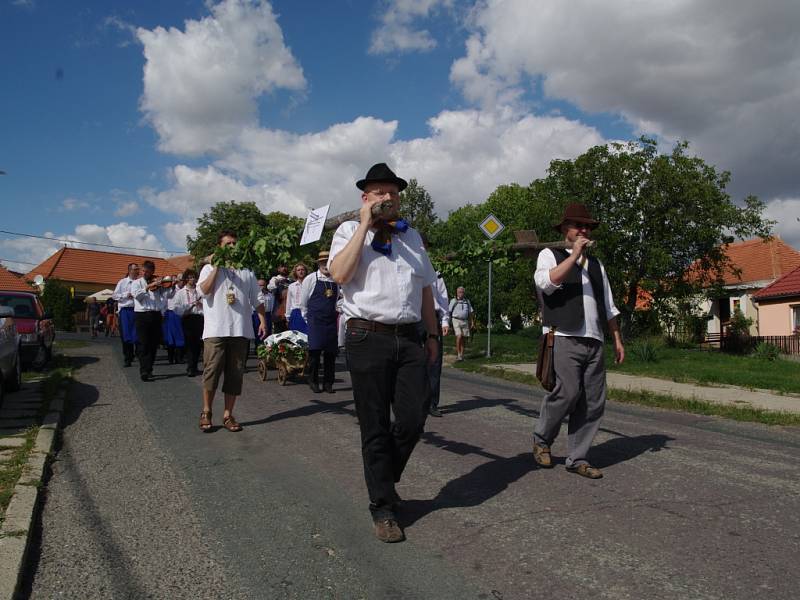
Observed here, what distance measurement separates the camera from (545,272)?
518cm

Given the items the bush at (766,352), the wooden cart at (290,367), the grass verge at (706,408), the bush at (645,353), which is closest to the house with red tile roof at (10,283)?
the wooden cart at (290,367)

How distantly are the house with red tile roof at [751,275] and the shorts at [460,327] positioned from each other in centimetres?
2262

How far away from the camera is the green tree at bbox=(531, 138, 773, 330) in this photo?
26953 millimetres

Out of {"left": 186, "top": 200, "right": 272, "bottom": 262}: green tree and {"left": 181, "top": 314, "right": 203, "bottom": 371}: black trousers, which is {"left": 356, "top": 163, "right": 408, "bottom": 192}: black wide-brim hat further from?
{"left": 186, "top": 200, "right": 272, "bottom": 262}: green tree

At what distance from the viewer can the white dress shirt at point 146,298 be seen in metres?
12.0

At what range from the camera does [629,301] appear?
93.7 feet

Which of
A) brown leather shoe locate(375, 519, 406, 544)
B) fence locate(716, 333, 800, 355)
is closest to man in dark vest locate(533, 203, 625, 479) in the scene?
brown leather shoe locate(375, 519, 406, 544)

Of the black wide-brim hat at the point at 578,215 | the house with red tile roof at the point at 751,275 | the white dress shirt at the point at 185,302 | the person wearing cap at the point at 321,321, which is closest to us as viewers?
the black wide-brim hat at the point at 578,215

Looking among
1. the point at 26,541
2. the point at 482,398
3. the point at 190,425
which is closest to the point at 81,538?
the point at 26,541

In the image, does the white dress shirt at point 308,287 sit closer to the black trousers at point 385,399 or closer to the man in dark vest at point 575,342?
the man in dark vest at point 575,342

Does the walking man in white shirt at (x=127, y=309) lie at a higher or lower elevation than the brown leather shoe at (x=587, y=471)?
higher

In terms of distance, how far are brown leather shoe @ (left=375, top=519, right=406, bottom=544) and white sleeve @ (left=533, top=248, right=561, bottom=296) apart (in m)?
2.17

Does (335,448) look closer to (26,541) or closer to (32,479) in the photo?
(32,479)

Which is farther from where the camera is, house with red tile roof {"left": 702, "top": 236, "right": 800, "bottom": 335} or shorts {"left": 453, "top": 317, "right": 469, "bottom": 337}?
house with red tile roof {"left": 702, "top": 236, "right": 800, "bottom": 335}
